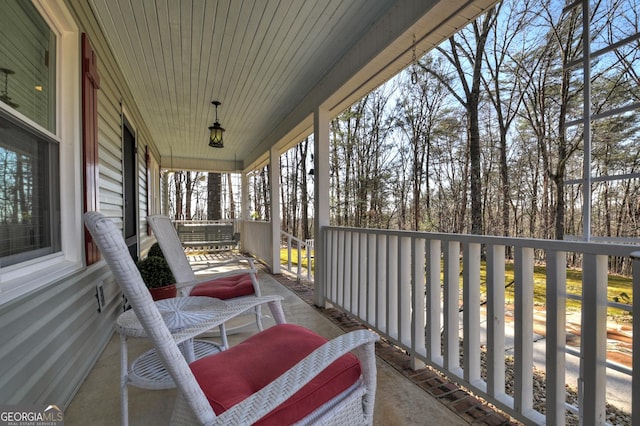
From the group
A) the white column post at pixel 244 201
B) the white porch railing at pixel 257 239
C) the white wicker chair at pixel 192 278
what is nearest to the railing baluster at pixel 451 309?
the white wicker chair at pixel 192 278

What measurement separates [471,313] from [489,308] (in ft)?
0.52

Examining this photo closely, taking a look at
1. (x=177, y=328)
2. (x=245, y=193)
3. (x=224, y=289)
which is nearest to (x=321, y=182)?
(x=224, y=289)

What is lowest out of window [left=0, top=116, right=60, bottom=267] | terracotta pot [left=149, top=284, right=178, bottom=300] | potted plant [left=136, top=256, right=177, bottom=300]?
terracotta pot [left=149, top=284, right=178, bottom=300]

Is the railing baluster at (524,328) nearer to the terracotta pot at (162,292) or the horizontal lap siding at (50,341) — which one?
the horizontal lap siding at (50,341)

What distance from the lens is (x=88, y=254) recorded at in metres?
2.18

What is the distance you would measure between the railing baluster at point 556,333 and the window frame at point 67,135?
7.97 ft

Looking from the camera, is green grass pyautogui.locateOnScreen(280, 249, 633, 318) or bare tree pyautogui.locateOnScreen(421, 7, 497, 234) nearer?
green grass pyautogui.locateOnScreen(280, 249, 633, 318)

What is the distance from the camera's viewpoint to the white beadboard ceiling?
227 cm

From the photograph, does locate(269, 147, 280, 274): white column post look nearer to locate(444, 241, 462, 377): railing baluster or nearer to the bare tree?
the bare tree

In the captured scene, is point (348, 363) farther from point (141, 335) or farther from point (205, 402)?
point (141, 335)

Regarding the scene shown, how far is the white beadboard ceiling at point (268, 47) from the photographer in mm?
2273

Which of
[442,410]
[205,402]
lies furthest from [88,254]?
[442,410]

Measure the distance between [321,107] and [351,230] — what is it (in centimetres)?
150

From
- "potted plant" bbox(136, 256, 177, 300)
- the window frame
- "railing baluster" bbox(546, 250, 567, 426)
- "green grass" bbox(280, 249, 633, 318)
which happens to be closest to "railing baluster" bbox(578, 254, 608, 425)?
"railing baluster" bbox(546, 250, 567, 426)
